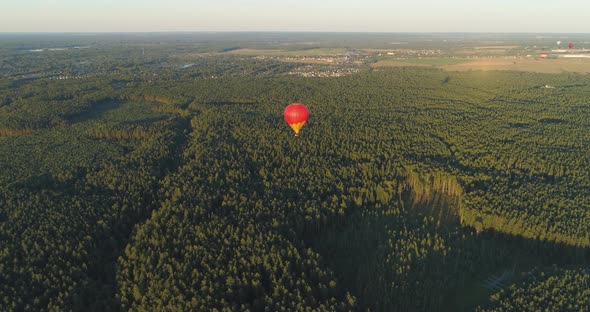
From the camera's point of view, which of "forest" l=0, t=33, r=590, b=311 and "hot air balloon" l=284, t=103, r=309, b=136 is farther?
"hot air balloon" l=284, t=103, r=309, b=136

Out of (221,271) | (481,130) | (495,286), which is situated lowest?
(495,286)

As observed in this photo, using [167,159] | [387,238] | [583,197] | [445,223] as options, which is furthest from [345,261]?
[167,159]

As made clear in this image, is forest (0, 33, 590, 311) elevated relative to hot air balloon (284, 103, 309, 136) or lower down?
lower down

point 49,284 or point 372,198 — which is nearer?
point 49,284

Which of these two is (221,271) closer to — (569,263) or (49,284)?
(49,284)

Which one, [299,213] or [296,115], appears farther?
[296,115]

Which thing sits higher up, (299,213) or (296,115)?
(296,115)

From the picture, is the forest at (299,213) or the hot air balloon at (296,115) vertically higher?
the hot air balloon at (296,115)

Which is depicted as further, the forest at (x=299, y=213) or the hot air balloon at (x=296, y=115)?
the hot air balloon at (x=296, y=115)
